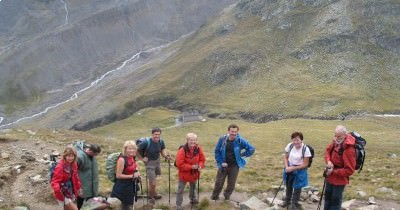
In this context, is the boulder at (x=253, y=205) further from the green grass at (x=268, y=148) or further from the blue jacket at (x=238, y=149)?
the blue jacket at (x=238, y=149)

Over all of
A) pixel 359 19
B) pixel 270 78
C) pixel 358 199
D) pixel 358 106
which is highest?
pixel 359 19

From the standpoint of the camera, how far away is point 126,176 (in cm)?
1485

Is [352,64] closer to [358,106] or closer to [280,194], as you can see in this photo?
[358,106]

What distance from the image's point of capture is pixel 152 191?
1844 centimetres

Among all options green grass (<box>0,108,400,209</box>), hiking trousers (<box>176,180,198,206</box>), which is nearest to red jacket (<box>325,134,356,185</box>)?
green grass (<box>0,108,400,209</box>)

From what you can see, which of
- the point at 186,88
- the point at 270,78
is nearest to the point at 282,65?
the point at 270,78

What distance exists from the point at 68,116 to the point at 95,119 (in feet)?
81.7

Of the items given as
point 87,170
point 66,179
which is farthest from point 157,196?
point 66,179

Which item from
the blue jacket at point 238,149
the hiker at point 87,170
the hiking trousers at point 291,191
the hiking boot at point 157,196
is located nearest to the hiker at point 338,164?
the hiking trousers at point 291,191

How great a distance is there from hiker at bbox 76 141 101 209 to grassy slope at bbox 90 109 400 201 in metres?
5.19

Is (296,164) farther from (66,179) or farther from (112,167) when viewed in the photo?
(66,179)

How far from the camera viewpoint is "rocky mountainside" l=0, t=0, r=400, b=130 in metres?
108

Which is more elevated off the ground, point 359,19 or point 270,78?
point 359,19

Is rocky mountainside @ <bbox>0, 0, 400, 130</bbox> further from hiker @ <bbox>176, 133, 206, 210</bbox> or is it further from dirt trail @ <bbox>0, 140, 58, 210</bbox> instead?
hiker @ <bbox>176, 133, 206, 210</bbox>
